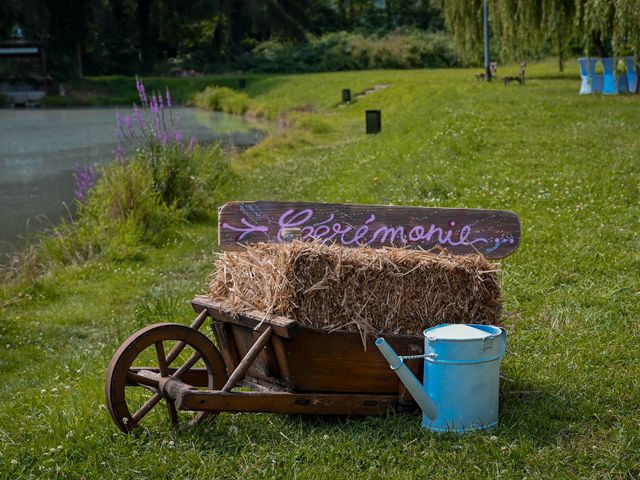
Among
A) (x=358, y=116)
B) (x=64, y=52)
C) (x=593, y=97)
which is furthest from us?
(x=64, y=52)

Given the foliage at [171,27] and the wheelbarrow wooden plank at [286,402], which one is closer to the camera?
the wheelbarrow wooden plank at [286,402]

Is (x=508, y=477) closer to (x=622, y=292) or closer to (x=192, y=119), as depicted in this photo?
(x=622, y=292)

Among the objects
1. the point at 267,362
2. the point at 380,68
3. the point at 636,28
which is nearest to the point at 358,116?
the point at 636,28

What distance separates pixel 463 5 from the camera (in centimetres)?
2830

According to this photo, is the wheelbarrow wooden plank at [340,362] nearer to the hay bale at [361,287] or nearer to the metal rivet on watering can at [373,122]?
the hay bale at [361,287]

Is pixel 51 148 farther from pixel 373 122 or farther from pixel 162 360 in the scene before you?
pixel 162 360

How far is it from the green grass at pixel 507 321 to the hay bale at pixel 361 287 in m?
0.51

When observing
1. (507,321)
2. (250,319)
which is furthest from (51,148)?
(250,319)

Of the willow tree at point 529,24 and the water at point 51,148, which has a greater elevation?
the willow tree at point 529,24

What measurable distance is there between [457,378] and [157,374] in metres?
1.53

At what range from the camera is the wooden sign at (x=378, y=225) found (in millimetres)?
4973

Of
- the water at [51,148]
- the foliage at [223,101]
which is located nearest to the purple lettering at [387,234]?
the water at [51,148]

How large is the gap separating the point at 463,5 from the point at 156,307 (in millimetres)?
22930

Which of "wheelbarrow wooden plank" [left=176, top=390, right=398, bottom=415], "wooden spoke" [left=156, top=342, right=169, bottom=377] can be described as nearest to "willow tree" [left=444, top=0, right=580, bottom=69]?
"wheelbarrow wooden plank" [left=176, top=390, right=398, bottom=415]
